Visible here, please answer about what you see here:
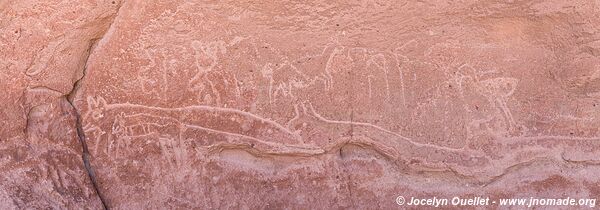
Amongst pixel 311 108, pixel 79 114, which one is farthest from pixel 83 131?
pixel 311 108

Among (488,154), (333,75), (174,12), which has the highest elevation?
(174,12)

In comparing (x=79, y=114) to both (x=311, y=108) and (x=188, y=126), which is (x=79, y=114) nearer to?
(x=188, y=126)

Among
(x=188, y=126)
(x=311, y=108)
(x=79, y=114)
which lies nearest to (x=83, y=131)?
(x=79, y=114)

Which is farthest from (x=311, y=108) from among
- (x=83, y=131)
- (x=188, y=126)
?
(x=83, y=131)

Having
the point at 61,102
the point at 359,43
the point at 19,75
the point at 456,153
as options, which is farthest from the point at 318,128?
the point at 19,75

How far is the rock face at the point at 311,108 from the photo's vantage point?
7.88 ft

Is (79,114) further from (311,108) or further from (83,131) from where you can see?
(311,108)

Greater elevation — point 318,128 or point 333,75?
point 333,75

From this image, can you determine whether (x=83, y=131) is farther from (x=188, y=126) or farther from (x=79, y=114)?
(x=188, y=126)

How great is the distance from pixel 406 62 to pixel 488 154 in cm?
49

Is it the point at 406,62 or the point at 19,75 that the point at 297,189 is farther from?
the point at 19,75

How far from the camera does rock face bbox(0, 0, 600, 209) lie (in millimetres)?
2400

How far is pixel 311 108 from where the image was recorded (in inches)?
96.5

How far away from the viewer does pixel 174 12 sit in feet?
7.94
